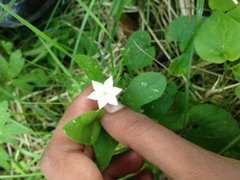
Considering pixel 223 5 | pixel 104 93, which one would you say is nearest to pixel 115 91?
pixel 104 93

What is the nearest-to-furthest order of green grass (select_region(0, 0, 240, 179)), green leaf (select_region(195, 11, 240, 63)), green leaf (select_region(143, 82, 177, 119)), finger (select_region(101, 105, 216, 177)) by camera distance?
finger (select_region(101, 105, 216, 177)) < green leaf (select_region(195, 11, 240, 63)) < green leaf (select_region(143, 82, 177, 119)) < green grass (select_region(0, 0, 240, 179))

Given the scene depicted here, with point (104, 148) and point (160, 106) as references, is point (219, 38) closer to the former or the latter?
point (160, 106)

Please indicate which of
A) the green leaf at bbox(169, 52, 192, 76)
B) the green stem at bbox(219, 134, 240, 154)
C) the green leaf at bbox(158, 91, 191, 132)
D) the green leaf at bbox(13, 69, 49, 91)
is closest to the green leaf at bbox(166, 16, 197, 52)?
the green leaf at bbox(169, 52, 192, 76)

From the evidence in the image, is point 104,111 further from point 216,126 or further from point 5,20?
point 5,20

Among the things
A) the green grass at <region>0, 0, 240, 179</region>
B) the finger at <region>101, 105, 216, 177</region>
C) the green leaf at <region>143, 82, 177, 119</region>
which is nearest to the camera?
the finger at <region>101, 105, 216, 177</region>

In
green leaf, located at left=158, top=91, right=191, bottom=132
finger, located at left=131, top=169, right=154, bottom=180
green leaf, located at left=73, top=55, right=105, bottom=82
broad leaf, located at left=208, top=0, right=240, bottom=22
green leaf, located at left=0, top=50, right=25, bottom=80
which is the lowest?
finger, located at left=131, top=169, right=154, bottom=180

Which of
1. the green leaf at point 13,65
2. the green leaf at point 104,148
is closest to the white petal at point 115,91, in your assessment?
the green leaf at point 104,148

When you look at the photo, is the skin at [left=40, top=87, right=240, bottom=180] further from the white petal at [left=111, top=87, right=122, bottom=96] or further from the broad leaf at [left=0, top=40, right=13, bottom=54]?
the broad leaf at [left=0, top=40, right=13, bottom=54]
